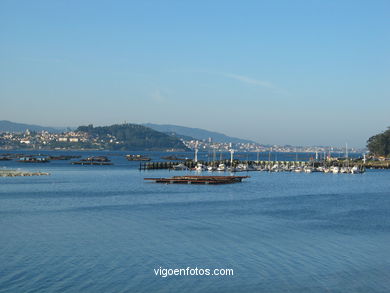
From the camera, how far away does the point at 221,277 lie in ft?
74.6

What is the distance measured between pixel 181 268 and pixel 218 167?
3825 inches

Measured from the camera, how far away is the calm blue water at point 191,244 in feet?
71.9

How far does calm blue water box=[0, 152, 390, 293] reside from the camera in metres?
21.9

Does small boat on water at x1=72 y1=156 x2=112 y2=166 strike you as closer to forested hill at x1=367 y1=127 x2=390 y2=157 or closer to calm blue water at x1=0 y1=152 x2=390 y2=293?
forested hill at x1=367 y1=127 x2=390 y2=157

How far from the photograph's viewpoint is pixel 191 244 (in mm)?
29359

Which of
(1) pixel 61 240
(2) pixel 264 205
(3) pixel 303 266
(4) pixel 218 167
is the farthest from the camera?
(4) pixel 218 167

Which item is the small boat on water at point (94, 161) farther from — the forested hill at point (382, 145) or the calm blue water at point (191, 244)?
the calm blue water at point (191, 244)

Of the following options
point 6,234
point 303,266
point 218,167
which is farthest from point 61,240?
point 218,167

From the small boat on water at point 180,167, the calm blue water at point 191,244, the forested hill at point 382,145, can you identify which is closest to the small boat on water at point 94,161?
the small boat on water at point 180,167

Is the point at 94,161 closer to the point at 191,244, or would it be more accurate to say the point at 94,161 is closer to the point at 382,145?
the point at 382,145

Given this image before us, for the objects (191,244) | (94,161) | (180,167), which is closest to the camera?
(191,244)

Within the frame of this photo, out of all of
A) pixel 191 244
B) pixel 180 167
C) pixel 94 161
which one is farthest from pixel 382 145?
pixel 191 244

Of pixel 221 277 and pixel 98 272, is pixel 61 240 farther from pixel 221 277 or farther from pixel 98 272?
pixel 221 277

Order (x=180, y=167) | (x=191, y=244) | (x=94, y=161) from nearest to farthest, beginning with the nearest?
(x=191, y=244) → (x=180, y=167) → (x=94, y=161)
